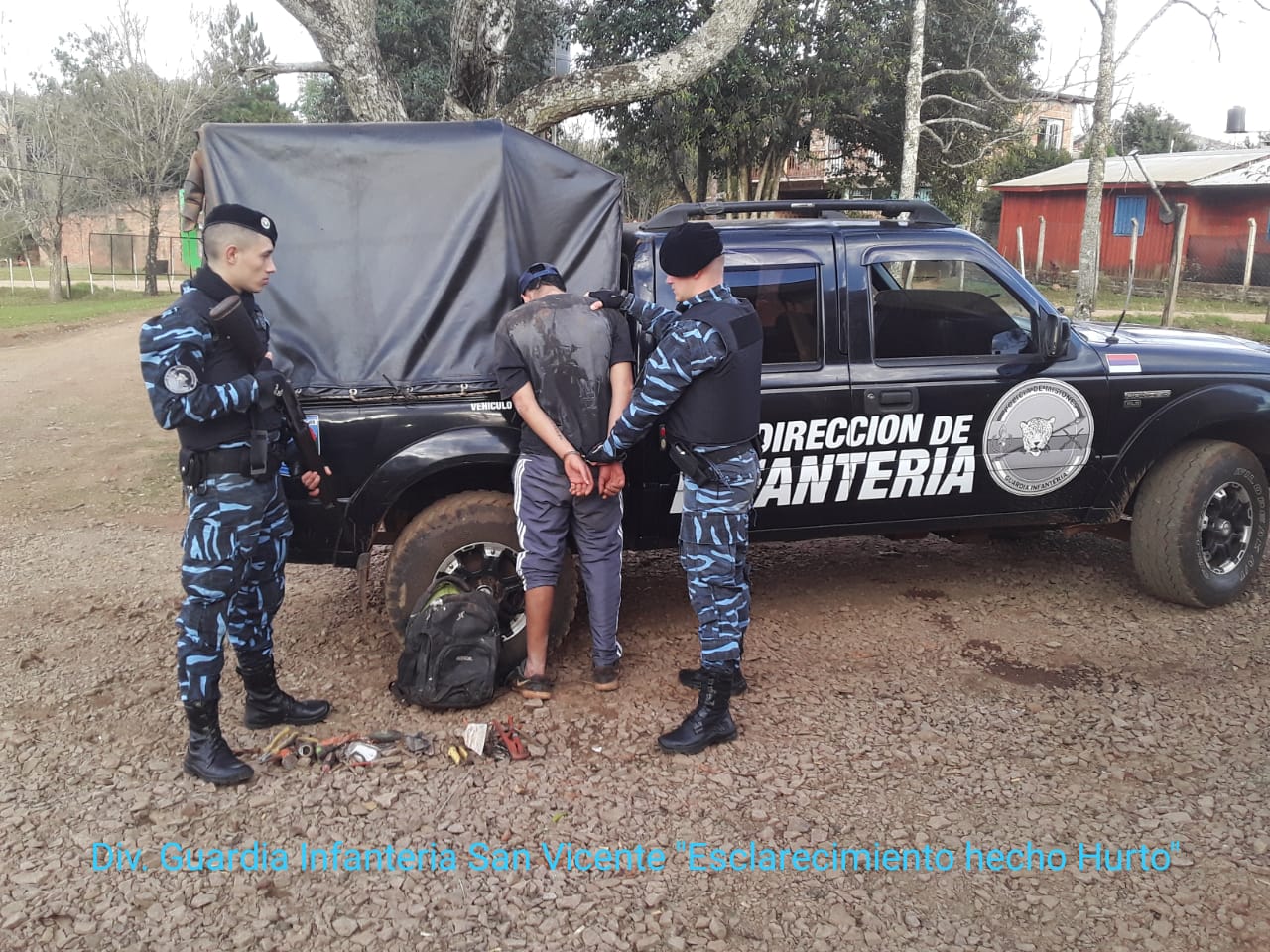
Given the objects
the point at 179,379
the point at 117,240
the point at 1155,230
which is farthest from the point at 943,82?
the point at 117,240

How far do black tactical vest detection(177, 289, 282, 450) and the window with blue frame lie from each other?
26188mm

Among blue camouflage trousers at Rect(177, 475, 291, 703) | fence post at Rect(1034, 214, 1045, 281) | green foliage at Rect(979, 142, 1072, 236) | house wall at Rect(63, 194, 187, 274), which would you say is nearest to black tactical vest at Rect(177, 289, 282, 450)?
blue camouflage trousers at Rect(177, 475, 291, 703)

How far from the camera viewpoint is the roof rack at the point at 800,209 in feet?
14.5

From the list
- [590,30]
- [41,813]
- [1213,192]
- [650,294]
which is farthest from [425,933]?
[1213,192]

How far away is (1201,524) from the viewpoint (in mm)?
4695

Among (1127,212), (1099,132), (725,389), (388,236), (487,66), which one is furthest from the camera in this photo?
(1127,212)

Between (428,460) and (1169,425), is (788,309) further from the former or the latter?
(1169,425)

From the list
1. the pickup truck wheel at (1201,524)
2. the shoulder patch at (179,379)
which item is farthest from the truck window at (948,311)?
the shoulder patch at (179,379)

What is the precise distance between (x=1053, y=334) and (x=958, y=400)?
509 mm

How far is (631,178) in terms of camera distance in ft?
69.6

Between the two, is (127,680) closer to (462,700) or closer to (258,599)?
(258,599)

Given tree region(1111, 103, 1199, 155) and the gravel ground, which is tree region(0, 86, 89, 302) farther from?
tree region(1111, 103, 1199, 155)

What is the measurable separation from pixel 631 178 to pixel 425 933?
2004 centimetres

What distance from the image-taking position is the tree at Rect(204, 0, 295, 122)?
3345 centimetres
